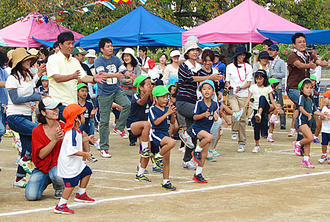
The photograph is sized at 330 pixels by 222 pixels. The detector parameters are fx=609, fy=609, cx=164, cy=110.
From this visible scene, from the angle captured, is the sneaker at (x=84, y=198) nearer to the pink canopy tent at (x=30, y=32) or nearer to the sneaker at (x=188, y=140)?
the sneaker at (x=188, y=140)

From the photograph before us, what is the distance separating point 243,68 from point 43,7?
13.6m

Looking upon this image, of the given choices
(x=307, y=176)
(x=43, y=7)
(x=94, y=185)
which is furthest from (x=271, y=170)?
(x=43, y=7)

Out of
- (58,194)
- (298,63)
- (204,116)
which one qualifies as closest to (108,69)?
(204,116)


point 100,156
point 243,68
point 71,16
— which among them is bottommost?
point 100,156

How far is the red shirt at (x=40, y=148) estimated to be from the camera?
25.5 ft

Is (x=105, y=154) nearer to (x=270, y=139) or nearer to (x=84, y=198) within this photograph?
(x=84, y=198)

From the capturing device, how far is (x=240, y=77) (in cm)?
1271

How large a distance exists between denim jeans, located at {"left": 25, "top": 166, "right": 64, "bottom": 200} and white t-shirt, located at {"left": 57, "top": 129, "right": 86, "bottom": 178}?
1.89 ft

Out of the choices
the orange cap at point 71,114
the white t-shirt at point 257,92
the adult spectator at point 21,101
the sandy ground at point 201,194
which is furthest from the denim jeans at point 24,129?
the white t-shirt at point 257,92

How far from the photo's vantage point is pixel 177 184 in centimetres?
873

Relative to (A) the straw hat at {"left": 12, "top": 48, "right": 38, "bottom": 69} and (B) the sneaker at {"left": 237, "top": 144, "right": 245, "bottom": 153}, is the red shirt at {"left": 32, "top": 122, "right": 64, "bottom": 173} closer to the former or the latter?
(A) the straw hat at {"left": 12, "top": 48, "right": 38, "bottom": 69}

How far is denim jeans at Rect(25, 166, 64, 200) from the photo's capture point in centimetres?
759

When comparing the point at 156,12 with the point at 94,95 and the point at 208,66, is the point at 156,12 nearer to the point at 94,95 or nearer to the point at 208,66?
the point at 94,95

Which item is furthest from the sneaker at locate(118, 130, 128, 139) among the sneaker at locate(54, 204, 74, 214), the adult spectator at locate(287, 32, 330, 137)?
the sneaker at locate(54, 204, 74, 214)
